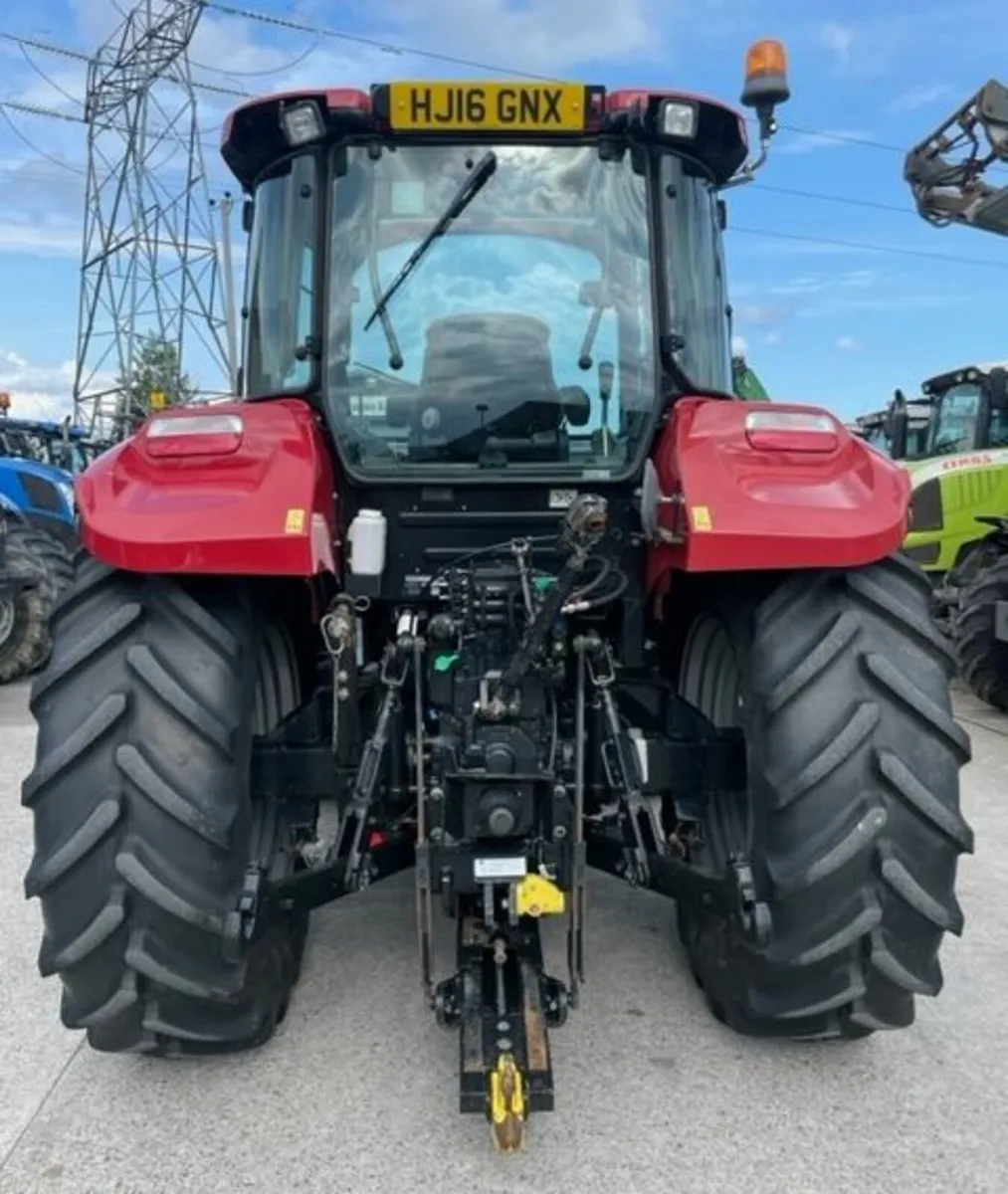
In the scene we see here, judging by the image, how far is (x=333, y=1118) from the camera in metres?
2.74

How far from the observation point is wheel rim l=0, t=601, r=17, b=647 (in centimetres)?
865

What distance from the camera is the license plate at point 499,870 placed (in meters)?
2.70

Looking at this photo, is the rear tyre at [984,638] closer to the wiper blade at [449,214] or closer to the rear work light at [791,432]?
the rear work light at [791,432]

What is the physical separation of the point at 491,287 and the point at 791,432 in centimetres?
96

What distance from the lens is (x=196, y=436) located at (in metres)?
2.85

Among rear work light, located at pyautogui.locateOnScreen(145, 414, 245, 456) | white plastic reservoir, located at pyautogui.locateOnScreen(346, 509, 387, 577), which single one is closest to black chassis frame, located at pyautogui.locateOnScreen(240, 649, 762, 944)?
white plastic reservoir, located at pyautogui.locateOnScreen(346, 509, 387, 577)

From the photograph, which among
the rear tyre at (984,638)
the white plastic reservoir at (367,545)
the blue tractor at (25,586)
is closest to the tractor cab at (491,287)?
the white plastic reservoir at (367,545)

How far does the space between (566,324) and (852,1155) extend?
2168 mm

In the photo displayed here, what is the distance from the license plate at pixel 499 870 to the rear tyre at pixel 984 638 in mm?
5516

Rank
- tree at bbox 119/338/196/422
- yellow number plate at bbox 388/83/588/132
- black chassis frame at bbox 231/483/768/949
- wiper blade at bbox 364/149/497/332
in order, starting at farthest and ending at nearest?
tree at bbox 119/338/196/422 < wiper blade at bbox 364/149/497/332 < yellow number plate at bbox 388/83/588/132 < black chassis frame at bbox 231/483/768/949

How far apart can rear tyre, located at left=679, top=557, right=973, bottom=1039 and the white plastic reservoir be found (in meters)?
0.94

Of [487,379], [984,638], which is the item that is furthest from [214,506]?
[984,638]

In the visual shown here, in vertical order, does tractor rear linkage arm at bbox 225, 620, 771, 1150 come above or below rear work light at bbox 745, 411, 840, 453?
below

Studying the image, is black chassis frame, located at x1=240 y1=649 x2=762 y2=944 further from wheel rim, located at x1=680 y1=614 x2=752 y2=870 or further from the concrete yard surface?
the concrete yard surface
